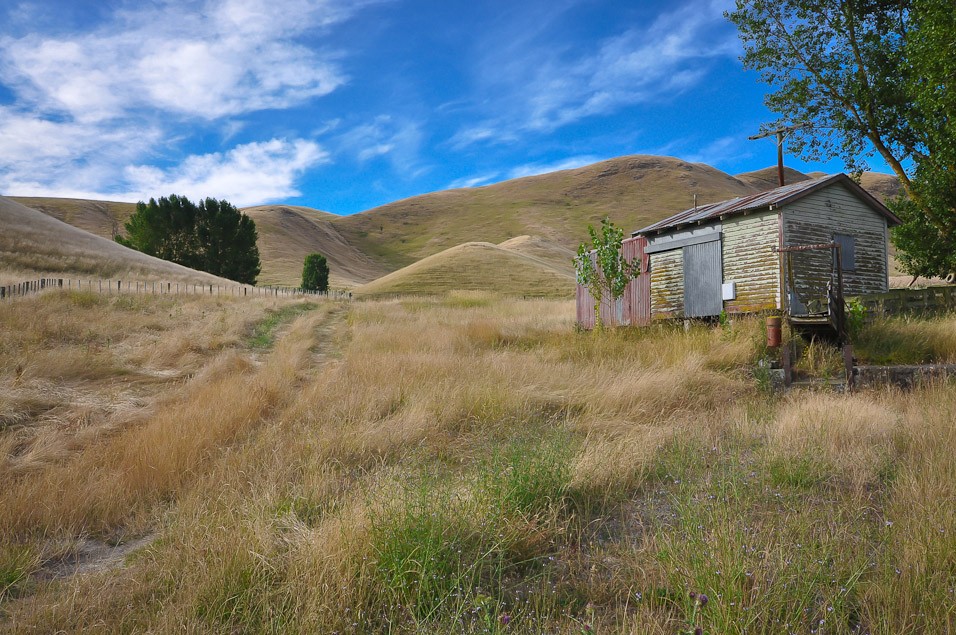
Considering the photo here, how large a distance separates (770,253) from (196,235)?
1999 inches

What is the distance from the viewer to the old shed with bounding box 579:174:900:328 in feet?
46.1

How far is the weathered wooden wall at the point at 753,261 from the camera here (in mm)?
14102

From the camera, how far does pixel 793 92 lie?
19.7m

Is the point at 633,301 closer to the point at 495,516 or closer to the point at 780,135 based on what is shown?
the point at 780,135

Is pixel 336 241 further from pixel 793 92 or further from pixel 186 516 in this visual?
pixel 186 516

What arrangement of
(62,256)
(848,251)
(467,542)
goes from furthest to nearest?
(62,256) → (848,251) → (467,542)

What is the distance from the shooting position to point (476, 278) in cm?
5134

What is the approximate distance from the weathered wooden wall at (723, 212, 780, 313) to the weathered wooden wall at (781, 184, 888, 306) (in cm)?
45

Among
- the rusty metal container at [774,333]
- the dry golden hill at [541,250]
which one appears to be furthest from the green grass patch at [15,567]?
the dry golden hill at [541,250]

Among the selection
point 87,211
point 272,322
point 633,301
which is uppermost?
point 87,211

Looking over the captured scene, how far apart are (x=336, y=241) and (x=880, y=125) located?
107727mm

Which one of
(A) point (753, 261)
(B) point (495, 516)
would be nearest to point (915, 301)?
(A) point (753, 261)

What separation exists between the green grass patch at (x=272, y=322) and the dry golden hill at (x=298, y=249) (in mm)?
36163

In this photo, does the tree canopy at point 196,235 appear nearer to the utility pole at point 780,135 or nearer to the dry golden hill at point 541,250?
the dry golden hill at point 541,250
